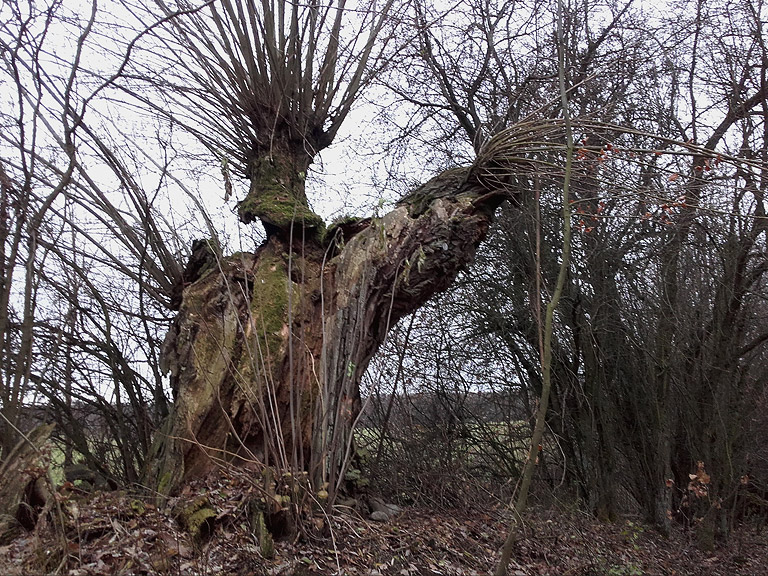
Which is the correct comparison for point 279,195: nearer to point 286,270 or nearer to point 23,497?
point 286,270

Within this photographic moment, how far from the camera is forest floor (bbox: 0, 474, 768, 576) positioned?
294cm

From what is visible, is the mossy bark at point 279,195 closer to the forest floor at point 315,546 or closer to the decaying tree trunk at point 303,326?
the decaying tree trunk at point 303,326

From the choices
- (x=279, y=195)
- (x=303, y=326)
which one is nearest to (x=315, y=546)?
(x=303, y=326)

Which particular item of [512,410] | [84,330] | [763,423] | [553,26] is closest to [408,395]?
[512,410]

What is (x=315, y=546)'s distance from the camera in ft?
11.7

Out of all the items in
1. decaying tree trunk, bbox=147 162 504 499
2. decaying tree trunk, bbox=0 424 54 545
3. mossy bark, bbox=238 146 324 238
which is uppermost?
mossy bark, bbox=238 146 324 238

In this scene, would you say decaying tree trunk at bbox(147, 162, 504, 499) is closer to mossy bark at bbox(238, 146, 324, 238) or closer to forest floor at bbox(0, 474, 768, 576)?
mossy bark at bbox(238, 146, 324, 238)

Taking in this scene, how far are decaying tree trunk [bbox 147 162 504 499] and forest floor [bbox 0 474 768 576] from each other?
13.7 inches

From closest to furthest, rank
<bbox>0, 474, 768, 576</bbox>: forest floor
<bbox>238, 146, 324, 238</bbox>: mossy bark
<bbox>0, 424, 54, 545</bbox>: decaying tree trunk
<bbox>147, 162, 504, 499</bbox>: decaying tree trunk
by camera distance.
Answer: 1. <bbox>0, 474, 768, 576</bbox>: forest floor
2. <bbox>0, 424, 54, 545</bbox>: decaying tree trunk
3. <bbox>147, 162, 504, 499</bbox>: decaying tree trunk
4. <bbox>238, 146, 324, 238</bbox>: mossy bark

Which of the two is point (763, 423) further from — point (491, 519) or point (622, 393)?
point (491, 519)

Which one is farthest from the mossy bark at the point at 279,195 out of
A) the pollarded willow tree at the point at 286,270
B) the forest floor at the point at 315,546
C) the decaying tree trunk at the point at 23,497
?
the decaying tree trunk at the point at 23,497

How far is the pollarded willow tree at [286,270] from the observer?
413 centimetres

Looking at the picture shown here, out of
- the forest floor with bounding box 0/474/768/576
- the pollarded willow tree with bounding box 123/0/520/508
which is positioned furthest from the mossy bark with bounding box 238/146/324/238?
the forest floor with bounding box 0/474/768/576

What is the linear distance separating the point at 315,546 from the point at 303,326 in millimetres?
1352
